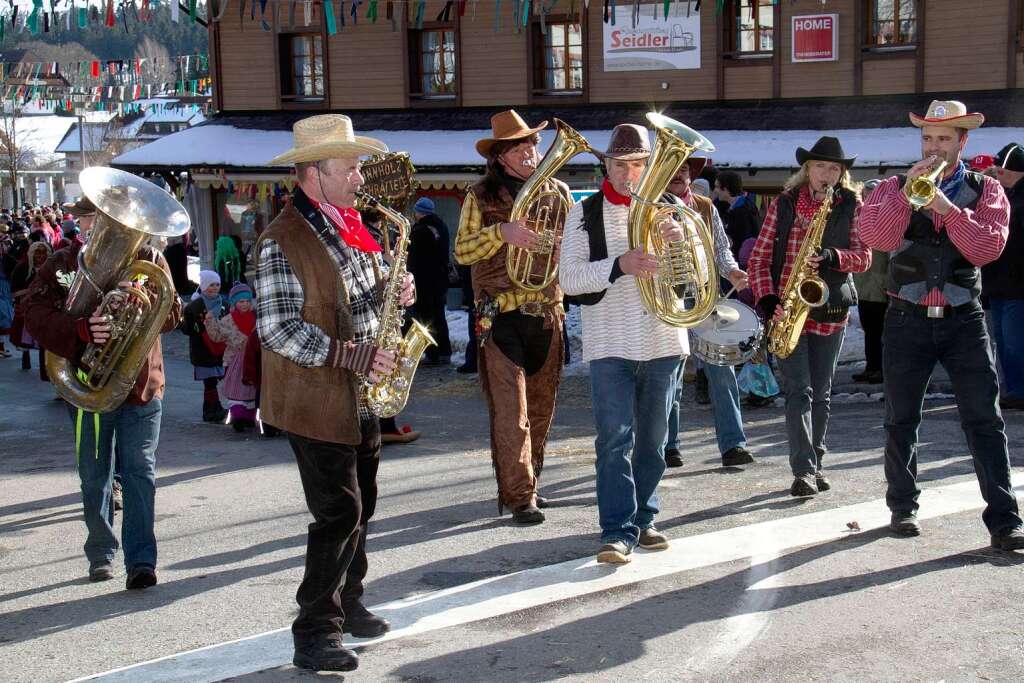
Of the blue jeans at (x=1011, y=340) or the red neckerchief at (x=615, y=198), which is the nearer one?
the red neckerchief at (x=615, y=198)

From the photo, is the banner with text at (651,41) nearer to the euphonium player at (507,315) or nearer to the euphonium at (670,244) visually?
the euphonium player at (507,315)

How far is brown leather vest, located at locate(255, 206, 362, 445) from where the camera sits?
16.5 ft

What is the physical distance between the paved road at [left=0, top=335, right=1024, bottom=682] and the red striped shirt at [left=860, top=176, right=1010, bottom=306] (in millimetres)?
1444

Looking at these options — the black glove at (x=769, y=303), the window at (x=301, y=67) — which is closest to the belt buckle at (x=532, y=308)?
the black glove at (x=769, y=303)

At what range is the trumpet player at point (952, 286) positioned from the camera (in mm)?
6238

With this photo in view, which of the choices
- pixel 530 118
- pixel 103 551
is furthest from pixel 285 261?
pixel 530 118

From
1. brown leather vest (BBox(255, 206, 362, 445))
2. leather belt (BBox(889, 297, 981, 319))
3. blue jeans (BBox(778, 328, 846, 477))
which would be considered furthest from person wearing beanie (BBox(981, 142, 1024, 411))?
brown leather vest (BBox(255, 206, 362, 445))

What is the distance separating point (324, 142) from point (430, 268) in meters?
9.72

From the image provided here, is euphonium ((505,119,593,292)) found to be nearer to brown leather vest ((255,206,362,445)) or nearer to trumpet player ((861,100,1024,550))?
trumpet player ((861,100,1024,550))

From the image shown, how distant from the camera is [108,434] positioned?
6516mm

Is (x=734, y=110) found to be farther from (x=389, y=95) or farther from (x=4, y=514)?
(x=4, y=514)

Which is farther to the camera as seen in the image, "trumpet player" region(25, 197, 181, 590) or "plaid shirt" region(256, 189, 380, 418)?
"trumpet player" region(25, 197, 181, 590)

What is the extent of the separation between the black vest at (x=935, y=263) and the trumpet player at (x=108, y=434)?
3.59 m

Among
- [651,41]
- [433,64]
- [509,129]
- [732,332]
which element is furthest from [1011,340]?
[433,64]
